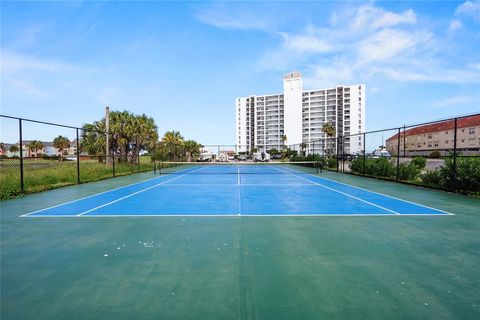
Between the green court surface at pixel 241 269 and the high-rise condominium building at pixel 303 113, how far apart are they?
8498 centimetres

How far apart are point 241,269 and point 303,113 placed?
107 m

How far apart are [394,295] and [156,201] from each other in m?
6.30

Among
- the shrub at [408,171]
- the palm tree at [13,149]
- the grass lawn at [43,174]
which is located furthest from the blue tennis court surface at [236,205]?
the shrub at [408,171]

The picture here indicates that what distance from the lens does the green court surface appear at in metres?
2.36

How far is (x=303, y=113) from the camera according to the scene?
105625 mm

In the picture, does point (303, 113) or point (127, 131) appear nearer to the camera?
point (127, 131)

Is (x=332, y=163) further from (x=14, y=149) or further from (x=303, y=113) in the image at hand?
(x=303, y=113)

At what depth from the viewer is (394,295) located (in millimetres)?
2564

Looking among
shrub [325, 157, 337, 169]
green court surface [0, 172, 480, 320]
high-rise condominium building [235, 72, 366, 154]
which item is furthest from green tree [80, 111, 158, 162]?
high-rise condominium building [235, 72, 366, 154]

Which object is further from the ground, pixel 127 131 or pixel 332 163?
pixel 127 131

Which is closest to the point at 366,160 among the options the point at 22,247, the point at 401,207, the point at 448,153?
the point at 448,153

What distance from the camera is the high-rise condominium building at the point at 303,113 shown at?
9875 cm

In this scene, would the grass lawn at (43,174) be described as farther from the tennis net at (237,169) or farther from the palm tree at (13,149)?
the tennis net at (237,169)

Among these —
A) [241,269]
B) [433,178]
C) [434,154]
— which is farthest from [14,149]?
[434,154]
